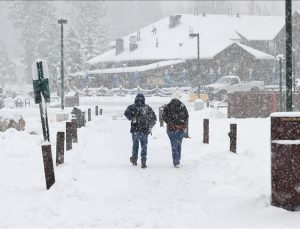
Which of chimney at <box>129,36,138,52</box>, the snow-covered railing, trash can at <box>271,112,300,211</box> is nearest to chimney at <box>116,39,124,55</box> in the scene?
chimney at <box>129,36,138,52</box>

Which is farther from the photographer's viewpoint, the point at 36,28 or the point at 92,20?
the point at 92,20

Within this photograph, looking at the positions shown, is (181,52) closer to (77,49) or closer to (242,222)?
(77,49)

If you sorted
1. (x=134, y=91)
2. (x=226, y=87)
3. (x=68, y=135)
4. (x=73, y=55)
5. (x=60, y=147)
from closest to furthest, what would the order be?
(x=60, y=147)
(x=68, y=135)
(x=226, y=87)
(x=134, y=91)
(x=73, y=55)

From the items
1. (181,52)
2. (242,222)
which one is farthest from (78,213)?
(181,52)

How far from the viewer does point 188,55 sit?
5947cm

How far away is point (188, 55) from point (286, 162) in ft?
173

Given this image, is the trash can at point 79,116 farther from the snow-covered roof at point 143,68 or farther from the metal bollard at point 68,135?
the snow-covered roof at point 143,68

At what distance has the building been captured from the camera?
6062cm

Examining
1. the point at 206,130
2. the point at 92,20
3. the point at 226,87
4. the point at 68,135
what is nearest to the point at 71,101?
the point at 226,87

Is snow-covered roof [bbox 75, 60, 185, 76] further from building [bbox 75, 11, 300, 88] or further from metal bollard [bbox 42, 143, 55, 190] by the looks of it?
metal bollard [bbox 42, 143, 55, 190]

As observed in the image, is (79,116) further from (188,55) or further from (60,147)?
(188,55)

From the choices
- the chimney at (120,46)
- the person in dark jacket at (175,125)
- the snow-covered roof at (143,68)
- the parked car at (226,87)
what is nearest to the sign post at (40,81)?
the person in dark jacket at (175,125)

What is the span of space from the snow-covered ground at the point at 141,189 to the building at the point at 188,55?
140 ft

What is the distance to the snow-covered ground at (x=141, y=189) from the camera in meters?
7.21
